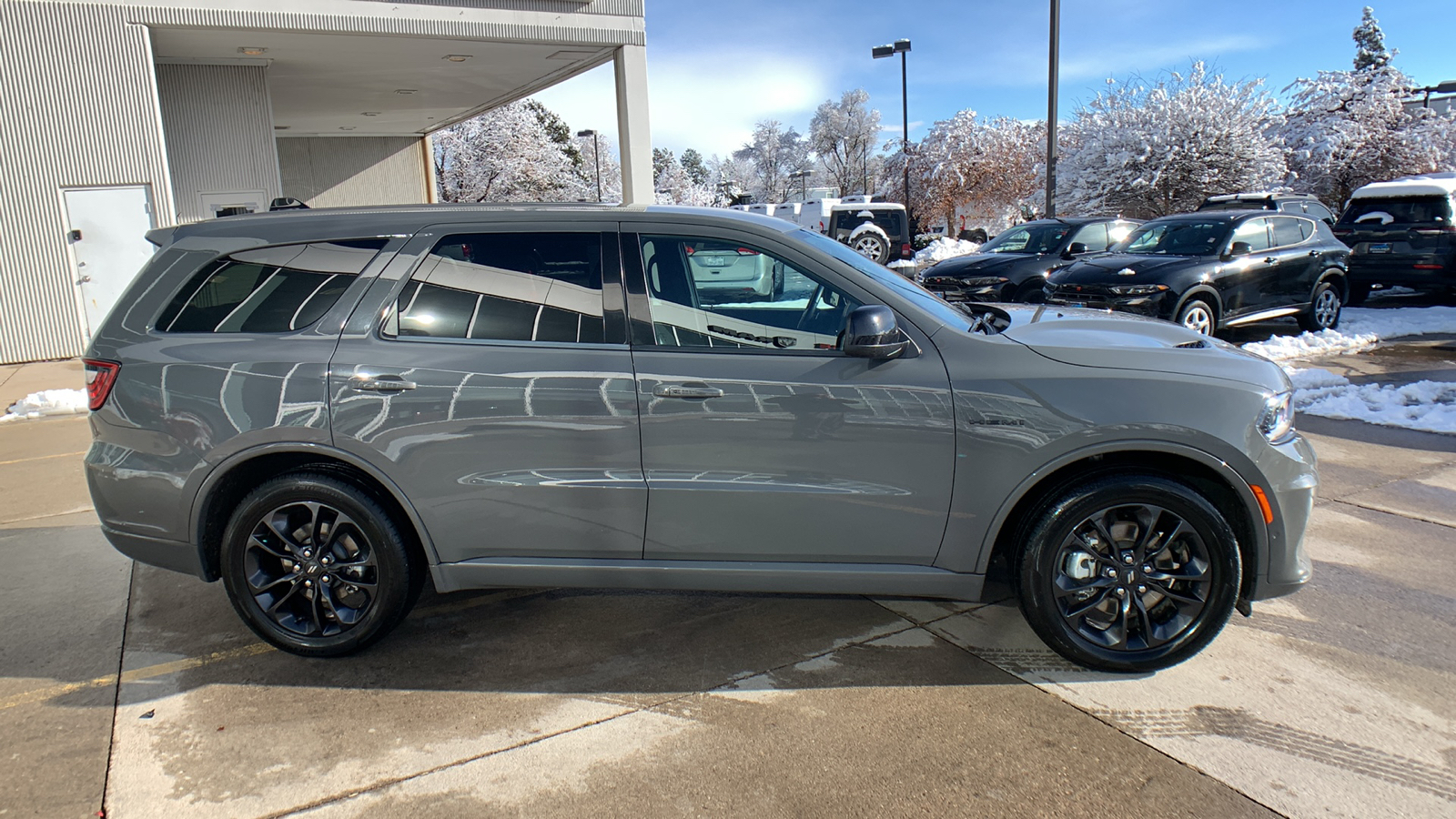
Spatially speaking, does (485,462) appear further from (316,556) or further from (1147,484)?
(1147,484)

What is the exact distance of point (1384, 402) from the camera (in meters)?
7.82

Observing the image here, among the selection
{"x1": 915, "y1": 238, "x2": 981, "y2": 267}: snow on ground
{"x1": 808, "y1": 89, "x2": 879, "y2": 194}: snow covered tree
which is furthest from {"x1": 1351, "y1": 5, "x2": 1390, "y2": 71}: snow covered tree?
{"x1": 915, "y1": 238, "x2": 981, "y2": 267}: snow on ground

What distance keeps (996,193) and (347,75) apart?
1642 inches

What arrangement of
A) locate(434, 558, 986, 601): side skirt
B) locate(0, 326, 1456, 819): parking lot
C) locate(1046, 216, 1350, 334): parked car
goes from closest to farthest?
locate(0, 326, 1456, 819): parking lot → locate(434, 558, 986, 601): side skirt → locate(1046, 216, 1350, 334): parked car

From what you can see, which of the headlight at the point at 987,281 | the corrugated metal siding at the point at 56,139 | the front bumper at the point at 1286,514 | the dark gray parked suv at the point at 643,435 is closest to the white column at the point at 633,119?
the headlight at the point at 987,281

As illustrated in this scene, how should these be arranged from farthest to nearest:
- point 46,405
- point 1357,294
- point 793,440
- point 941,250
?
1. point 941,250
2. point 1357,294
3. point 46,405
4. point 793,440

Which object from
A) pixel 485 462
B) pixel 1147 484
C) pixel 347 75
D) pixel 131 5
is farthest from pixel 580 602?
pixel 347 75

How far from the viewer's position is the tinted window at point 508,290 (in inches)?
138

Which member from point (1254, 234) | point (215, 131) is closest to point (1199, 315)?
point (1254, 234)

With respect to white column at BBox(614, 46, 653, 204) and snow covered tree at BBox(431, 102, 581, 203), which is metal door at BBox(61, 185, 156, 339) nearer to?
white column at BBox(614, 46, 653, 204)

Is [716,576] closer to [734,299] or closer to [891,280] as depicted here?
[734,299]

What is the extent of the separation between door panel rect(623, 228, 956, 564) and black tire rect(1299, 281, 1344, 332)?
35.2 feet

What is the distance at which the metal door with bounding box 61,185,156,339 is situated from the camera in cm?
1214

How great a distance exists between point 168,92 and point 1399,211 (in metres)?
19.2
